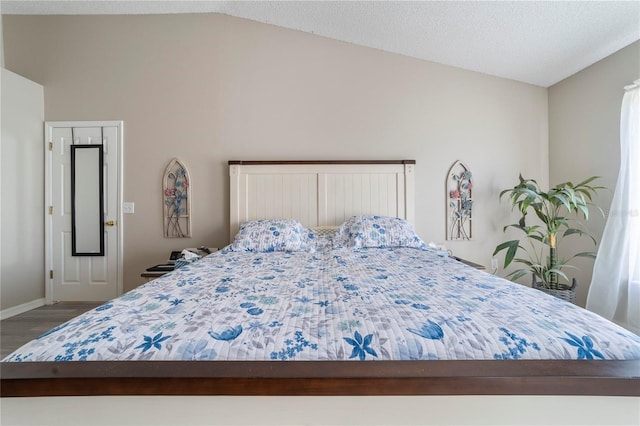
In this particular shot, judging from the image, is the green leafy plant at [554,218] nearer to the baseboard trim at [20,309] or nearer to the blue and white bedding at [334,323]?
the blue and white bedding at [334,323]

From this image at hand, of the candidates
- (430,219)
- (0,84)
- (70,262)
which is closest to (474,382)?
(430,219)

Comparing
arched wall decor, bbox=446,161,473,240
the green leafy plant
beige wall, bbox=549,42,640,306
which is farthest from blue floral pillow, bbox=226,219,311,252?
beige wall, bbox=549,42,640,306

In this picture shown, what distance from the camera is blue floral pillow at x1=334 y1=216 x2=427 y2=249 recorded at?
235cm

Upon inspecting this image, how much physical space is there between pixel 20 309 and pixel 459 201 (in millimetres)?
4493

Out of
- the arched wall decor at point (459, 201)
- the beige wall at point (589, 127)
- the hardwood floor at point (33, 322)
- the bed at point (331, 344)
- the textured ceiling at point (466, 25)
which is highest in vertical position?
the textured ceiling at point (466, 25)

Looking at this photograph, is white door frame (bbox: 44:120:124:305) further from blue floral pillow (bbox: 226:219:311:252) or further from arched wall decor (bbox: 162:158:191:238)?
blue floral pillow (bbox: 226:219:311:252)

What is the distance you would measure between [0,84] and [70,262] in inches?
69.2

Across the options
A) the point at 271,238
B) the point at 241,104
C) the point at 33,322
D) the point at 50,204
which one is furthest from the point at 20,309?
the point at 241,104

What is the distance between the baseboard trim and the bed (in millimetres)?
2532

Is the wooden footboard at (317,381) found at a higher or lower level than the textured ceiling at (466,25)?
lower

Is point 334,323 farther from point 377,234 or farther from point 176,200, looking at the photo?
point 176,200

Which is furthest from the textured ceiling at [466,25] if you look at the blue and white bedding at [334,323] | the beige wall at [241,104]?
the blue and white bedding at [334,323]

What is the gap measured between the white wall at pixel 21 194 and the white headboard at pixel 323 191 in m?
2.06

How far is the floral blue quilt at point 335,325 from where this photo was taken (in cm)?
76
